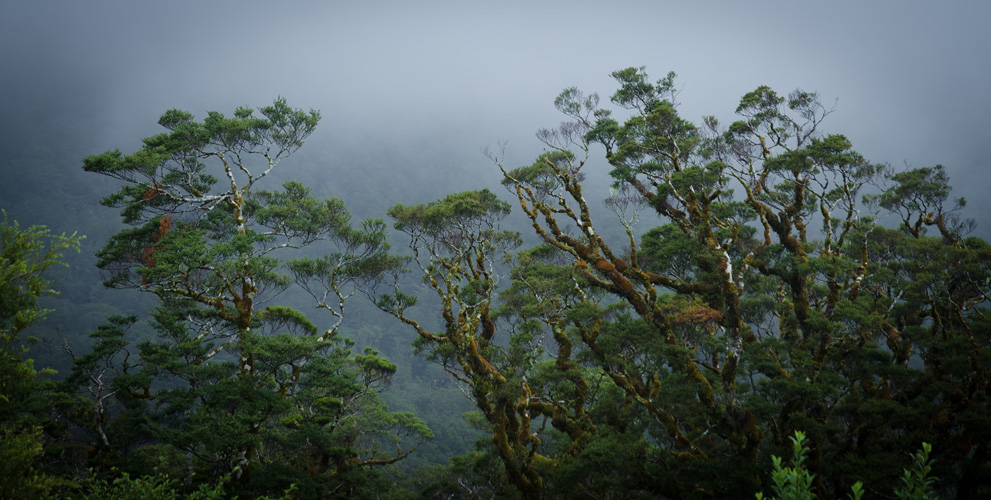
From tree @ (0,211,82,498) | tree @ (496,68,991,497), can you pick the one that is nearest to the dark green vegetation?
tree @ (496,68,991,497)

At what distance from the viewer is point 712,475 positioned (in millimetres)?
10117

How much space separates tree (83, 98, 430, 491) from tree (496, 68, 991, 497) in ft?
24.9

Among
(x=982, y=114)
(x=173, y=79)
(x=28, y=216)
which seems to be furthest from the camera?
(x=173, y=79)

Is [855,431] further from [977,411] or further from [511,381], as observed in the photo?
[511,381]

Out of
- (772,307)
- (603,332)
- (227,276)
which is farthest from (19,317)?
(772,307)

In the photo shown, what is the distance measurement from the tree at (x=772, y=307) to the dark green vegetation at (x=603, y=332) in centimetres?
8

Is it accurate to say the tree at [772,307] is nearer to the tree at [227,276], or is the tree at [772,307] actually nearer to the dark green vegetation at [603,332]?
the dark green vegetation at [603,332]

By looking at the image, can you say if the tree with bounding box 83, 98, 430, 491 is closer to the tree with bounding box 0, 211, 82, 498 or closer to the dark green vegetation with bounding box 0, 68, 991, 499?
the dark green vegetation with bounding box 0, 68, 991, 499

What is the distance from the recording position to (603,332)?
50.8 ft

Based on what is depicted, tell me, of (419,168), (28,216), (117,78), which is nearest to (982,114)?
(419,168)

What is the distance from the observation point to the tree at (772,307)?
1071 centimetres

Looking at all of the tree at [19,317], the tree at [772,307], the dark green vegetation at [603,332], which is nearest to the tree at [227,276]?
the dark green vegetation at [603,332]

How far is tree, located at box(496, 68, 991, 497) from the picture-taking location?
10.7 m

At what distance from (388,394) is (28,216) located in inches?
2670
